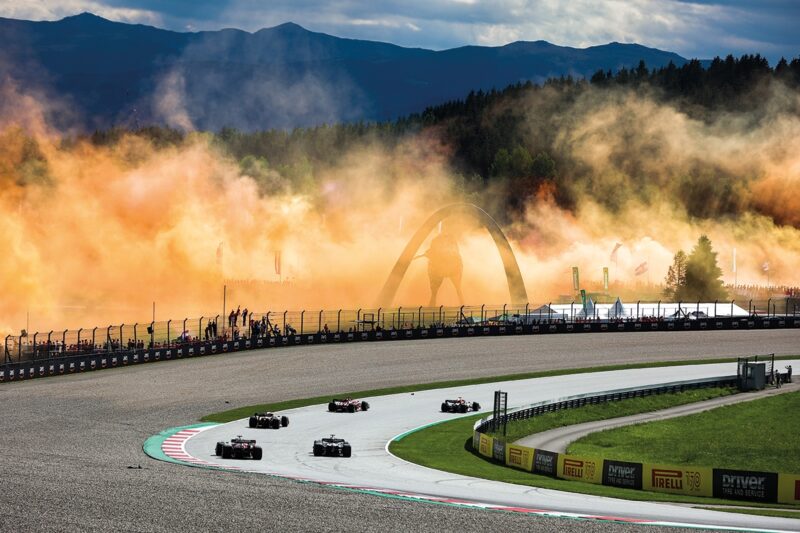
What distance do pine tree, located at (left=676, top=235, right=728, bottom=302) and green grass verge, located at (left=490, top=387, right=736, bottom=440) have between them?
100 metres

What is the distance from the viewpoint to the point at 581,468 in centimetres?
4519

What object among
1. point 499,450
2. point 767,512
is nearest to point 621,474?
point 767,512

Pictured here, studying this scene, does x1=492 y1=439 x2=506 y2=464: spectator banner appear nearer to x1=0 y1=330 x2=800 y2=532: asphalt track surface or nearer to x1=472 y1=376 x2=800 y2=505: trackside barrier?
x1=472 y1=376 x2=800 y2=505: trackside barrier

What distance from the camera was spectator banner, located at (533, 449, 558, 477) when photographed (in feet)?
153

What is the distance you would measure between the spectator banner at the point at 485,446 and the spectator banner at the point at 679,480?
34.5ft

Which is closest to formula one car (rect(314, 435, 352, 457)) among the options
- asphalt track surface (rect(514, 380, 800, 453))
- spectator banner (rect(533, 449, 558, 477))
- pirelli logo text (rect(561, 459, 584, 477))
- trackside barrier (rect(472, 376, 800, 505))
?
trackside barrier (rect(472, 376, 800, 505))

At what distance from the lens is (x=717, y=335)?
111 metres

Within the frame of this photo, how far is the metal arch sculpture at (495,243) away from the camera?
157 meters

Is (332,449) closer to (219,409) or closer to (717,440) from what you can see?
(219,409)

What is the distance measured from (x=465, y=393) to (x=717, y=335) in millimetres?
40326

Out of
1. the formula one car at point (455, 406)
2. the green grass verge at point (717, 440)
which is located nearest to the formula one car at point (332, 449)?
the green grass verge at point (717, 440)

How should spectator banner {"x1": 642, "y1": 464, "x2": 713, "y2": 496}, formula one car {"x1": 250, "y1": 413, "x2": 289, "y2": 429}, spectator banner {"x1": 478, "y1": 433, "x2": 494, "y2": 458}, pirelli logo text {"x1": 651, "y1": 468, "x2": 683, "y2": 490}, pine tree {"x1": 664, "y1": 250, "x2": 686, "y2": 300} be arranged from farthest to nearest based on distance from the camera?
1. pine tree {"x1": 664, "y1": 250, "x2": 686, "y2": 300}
2. formula one car {"x1": 250, "y1": 413, "x2": 289, "y2": 429}
3. spectator banner {"x1": 478, "y1": 433, "x2": 494, "y2": 458}
4. pirelli logo text {"x1": 651, "y1": 468, "x2": 683, "y2": 490}
5. spectator banner {"x1": 642, "y1": 464, "x2": 713, "y2": 496}

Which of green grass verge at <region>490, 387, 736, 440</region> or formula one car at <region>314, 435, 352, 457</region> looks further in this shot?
green grass verge at <region>490, 387, 736, 440</region>

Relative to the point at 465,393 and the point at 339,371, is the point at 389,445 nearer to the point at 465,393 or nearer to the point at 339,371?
the point at 465,393
